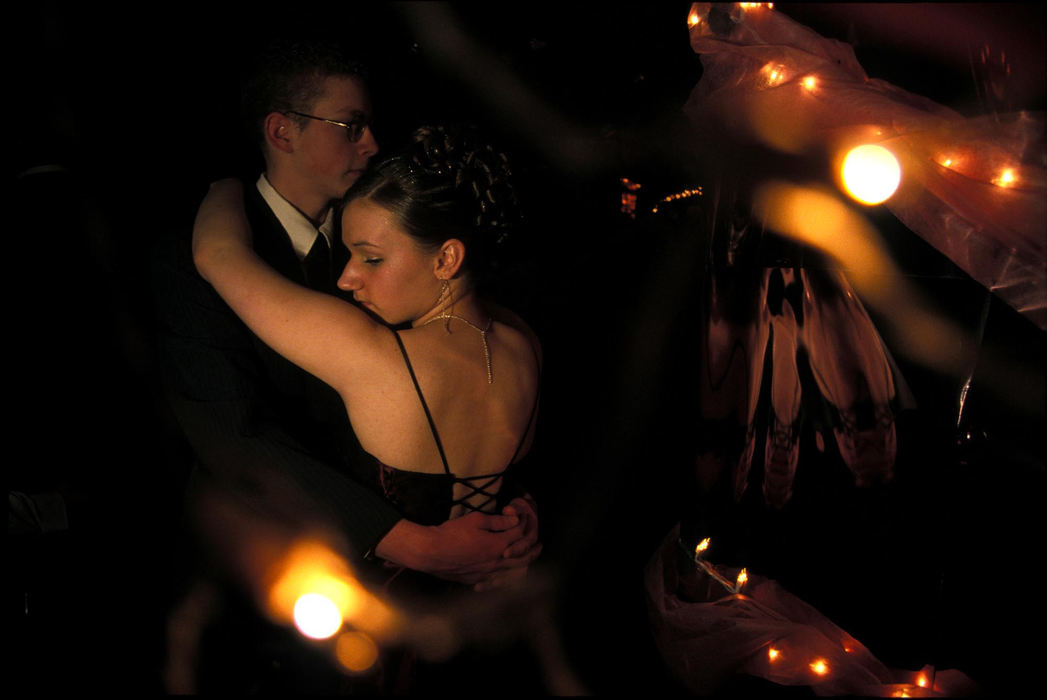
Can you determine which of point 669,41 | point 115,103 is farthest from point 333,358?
point 669,41

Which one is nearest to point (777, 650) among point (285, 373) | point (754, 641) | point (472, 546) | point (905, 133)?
point (754, 641)

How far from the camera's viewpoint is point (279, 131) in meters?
1.20

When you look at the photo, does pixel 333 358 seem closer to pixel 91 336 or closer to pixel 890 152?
pixel 91 336

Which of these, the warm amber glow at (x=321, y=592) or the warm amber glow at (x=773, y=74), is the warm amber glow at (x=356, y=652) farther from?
the warm amber glow at (x=773, y=74)

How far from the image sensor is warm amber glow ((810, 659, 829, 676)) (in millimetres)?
1500

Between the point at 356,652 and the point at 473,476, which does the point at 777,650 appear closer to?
the point at 473,476

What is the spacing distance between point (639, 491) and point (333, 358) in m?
0.89

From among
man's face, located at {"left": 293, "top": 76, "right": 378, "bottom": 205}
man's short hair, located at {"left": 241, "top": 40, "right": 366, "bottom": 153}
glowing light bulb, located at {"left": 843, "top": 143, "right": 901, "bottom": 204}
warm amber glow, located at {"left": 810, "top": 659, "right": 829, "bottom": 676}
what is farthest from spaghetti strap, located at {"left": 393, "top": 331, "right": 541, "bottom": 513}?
warm amber glow, located at {"left": 810, "top": 659, "right": 829, "bottom": 676}

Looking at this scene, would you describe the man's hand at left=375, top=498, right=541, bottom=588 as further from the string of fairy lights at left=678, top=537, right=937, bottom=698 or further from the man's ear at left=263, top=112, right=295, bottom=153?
the man's ear at left=263, top=112, right=295, bottom=153

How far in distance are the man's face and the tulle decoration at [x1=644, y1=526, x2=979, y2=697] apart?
119cm

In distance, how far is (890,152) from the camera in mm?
1235

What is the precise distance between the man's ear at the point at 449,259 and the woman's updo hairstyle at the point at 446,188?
0.04 feet

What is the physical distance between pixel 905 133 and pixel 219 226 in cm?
135

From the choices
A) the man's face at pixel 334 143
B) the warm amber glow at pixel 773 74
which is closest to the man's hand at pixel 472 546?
the man's face at pixel 334 143
